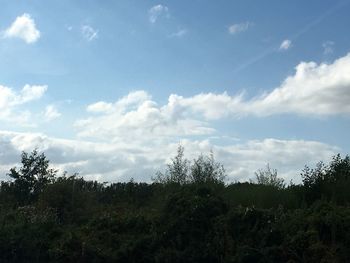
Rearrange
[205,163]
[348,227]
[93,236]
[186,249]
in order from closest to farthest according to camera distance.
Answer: [348,227]
[186,249]
[93,236]
[205,163]

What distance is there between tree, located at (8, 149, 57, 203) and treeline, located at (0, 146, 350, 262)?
231 inches

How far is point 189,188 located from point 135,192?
12013 mm

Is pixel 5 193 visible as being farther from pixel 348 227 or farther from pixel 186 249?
pixel 348 227

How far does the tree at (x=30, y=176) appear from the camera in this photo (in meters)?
30.0

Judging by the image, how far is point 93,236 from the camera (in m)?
18.1

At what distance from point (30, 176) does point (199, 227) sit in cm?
1613

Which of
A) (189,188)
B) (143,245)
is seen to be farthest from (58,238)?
(189,188)

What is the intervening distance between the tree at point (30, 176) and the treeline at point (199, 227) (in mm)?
5856

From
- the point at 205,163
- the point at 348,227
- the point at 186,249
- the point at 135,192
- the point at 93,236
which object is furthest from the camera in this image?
the point at 205,163

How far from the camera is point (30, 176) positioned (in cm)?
3034

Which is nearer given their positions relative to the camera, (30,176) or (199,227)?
(199,227)

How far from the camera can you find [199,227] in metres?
16.6

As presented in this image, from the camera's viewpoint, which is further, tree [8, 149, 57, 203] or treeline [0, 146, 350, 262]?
tree [8, 149, 57, 203]

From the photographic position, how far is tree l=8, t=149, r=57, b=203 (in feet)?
98.3
